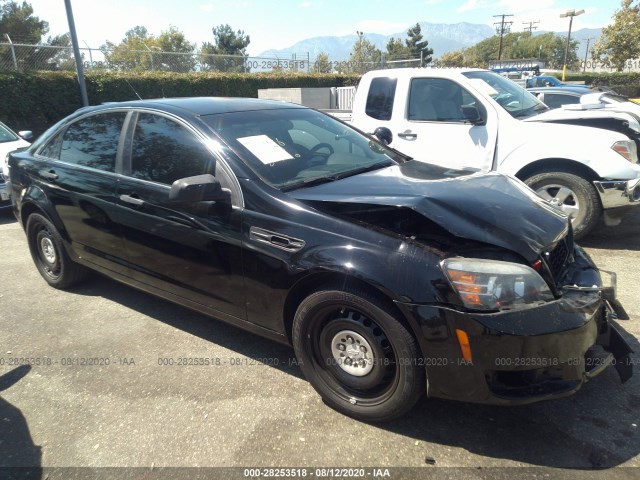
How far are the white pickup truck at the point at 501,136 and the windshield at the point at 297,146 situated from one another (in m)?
1.00

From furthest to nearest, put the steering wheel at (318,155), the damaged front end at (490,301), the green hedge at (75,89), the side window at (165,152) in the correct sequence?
the green hedge at (75,89)
the steering wheel at (318,155)
the side window at (165,152)
the damaged front end at (490,301)

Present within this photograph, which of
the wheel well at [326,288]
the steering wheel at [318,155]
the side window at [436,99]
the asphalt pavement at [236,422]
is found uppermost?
the side window at [436,99]

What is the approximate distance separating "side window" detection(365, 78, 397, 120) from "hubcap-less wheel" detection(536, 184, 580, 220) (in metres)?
2.09

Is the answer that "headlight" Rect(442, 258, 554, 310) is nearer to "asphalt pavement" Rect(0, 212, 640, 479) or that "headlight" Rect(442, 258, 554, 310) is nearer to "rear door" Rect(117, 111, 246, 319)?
"asphalt pavement" Rect(0, 212, 640, 479)

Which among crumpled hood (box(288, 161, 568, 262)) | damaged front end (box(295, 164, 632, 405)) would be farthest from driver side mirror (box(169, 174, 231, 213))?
damaged front end (box(295, 164, 632, 405))

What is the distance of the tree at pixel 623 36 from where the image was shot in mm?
35062

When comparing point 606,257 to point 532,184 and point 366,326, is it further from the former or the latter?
point 366,326

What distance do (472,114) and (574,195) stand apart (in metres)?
1.39

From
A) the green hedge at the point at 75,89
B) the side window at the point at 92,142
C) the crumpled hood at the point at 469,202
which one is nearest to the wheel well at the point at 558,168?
the crumpled hood at the point at 469,202

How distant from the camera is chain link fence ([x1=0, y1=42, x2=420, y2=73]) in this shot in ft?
50.1

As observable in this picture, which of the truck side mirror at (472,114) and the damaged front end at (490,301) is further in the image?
the truck side mirror at (472,114)

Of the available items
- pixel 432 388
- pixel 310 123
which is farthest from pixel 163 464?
pixel 310 123

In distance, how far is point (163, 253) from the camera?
3.25m

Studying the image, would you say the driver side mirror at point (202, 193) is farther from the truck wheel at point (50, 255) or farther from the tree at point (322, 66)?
the tree at point (322, 66)
